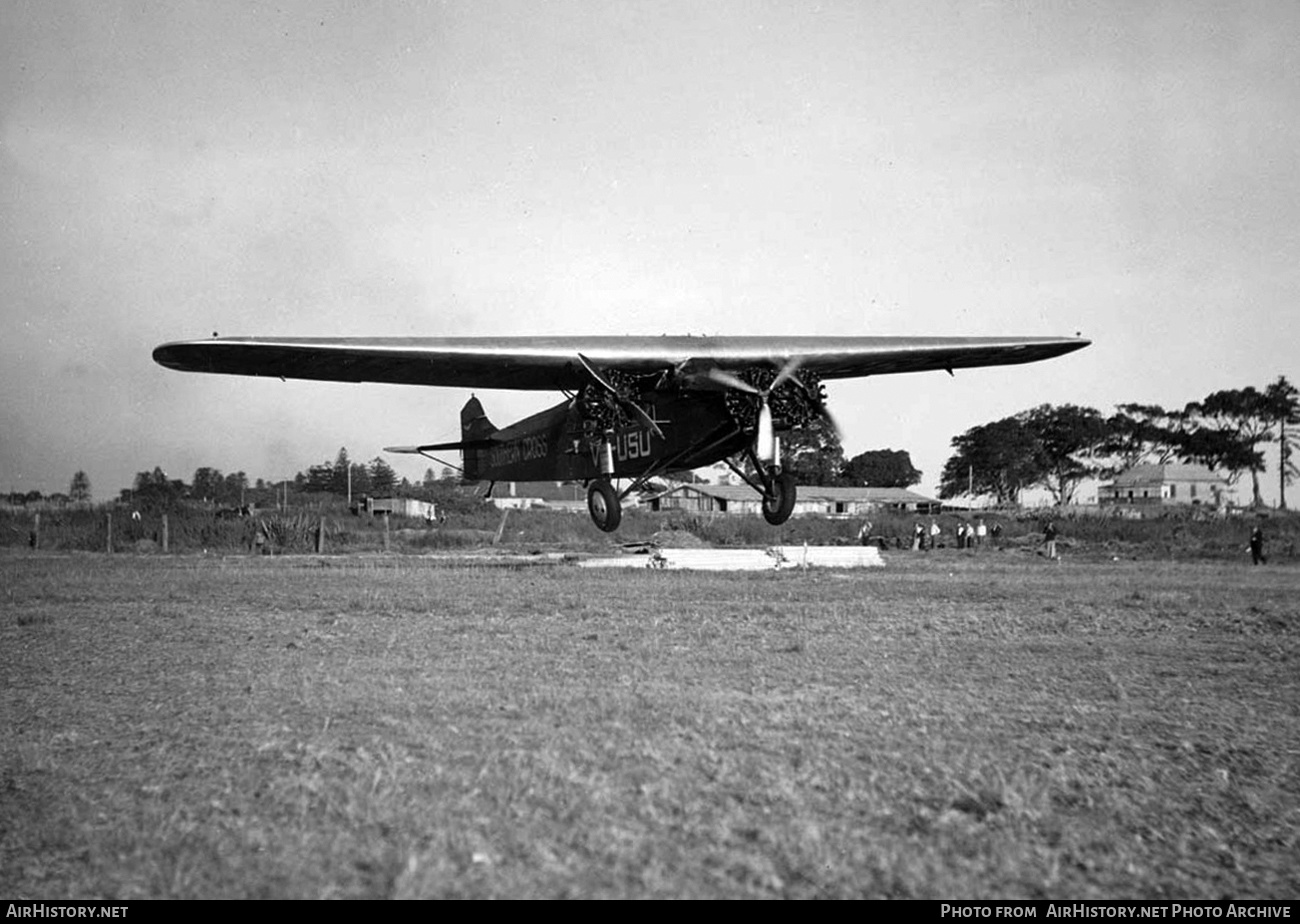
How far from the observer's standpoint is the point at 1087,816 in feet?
17.7

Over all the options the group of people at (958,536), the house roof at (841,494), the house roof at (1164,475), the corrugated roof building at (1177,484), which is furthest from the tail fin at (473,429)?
the house roof at (1164,475)

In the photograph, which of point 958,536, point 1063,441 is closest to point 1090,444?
point 1063,441

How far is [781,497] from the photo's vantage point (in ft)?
57.8

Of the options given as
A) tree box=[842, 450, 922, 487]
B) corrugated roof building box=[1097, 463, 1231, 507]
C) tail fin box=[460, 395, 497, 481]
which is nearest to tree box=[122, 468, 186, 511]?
tail fin box=[460, 395, 497, 481]

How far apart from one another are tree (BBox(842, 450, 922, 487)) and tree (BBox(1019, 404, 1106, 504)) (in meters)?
13.6

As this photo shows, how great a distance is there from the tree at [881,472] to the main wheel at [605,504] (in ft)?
282

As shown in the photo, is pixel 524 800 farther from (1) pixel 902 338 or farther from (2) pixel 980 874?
(1) pixel 902 338

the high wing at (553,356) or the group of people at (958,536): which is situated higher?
the high wing at (553,356)

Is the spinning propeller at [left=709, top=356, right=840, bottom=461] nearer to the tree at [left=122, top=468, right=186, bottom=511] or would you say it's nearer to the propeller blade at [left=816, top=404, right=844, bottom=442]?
the propeller blade at [left=816, top=404, right=844, bottom=442]

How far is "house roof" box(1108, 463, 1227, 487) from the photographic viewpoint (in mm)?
107875

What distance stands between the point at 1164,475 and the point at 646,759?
11873 centimetres

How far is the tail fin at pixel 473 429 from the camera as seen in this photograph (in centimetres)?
2667

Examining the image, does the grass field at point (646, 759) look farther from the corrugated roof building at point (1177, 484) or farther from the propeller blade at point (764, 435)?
the corrugated roof building at point (1177, 484)
